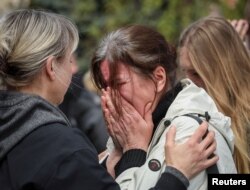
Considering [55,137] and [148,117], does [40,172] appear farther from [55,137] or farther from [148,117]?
[148,117]

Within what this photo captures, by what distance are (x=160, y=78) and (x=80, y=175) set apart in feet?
2.75

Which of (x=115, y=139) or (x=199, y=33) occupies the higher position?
(x=199, y=33)

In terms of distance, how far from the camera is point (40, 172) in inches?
103

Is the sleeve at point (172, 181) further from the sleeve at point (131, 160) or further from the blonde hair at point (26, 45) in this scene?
the blonde hair at point (26, 45)

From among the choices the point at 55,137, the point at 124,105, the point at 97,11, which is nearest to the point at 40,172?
the point at 55,137

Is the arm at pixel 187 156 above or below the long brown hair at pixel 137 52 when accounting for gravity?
below

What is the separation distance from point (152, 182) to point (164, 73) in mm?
624

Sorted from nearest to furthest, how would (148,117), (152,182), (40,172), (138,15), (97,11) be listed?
(40,172), (152,182), (148,117), (138,15), (97,11)

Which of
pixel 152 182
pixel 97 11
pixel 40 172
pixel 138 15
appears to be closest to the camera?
pixel 40 172

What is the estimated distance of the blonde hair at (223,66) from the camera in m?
3.50

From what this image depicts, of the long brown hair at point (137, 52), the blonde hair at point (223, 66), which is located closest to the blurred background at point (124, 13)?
the blonde hair at point (223, 66)

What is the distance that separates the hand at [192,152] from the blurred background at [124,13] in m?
5.08

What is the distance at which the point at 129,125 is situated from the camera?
3189 millimetres

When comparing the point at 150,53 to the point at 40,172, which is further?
the point at 150,53
